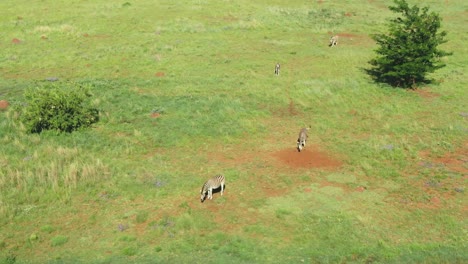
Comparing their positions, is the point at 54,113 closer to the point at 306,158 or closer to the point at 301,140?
the point at 301,140

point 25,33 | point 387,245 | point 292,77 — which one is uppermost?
point 25,33

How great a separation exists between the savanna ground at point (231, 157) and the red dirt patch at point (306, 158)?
0.13 m

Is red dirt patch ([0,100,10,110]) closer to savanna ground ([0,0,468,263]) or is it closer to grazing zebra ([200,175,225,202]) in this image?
savanna ground ([0,0,468,263])

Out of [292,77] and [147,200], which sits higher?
[292,77]

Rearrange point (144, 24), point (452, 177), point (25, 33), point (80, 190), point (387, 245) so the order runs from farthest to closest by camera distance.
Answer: point (144, 24), point (25, 33), point (452, 177), point (80, 190), point (387, 245)

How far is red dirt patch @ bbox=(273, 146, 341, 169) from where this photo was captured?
25656 mm

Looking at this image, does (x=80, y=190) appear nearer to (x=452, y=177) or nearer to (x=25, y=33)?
(x=452, y=177)

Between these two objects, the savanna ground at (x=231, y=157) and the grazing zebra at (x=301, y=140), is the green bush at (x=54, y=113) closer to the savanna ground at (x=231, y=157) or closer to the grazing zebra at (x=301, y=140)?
the savanna ground at (x=231, y=157)

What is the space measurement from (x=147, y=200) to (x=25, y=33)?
4009cm

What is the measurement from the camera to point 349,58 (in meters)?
46.5

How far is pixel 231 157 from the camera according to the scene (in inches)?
1039

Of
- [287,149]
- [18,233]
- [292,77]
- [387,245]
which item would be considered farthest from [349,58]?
[18,233]

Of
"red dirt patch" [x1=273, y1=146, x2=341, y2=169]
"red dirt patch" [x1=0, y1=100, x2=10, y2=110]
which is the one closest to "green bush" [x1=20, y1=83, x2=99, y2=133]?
"red dirt patch" [x1=0, y1=100, x2=10, y2=110]

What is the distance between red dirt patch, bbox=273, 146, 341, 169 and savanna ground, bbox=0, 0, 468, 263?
13 centimetres
